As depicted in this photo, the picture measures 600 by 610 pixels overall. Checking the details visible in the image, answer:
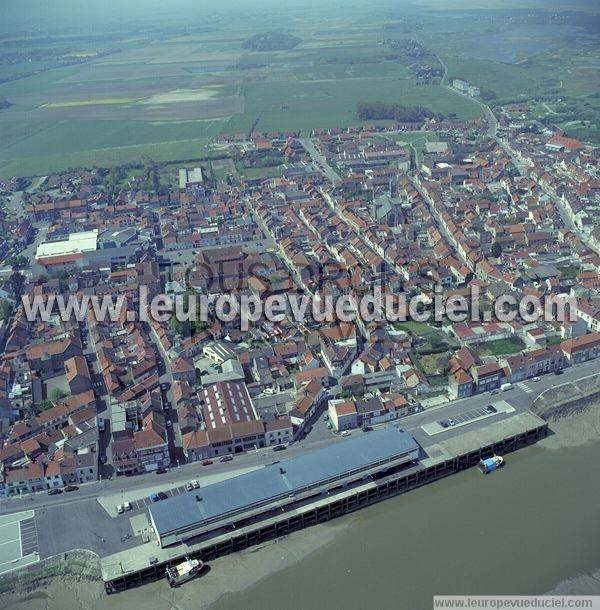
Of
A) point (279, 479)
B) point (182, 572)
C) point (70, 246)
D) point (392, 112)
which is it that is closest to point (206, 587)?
point (182, 572)

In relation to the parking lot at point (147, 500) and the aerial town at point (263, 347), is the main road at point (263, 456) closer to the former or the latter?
the aerial town at point (263, 347)

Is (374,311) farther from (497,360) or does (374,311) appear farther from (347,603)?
(347,603)

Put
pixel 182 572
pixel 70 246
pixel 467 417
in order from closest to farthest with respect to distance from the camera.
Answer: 1. pixel 182 572
2. pixel 467 417
3. pixel 70 246

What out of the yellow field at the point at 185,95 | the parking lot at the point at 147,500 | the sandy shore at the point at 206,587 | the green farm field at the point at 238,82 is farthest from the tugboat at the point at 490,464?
the yellow field at the point at 185,95

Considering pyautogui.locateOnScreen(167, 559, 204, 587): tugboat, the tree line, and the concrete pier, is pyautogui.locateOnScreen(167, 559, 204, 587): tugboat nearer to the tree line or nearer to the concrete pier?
Result: the concrete pier

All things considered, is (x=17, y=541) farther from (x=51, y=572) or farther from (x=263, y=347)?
(x=263, y=347)
